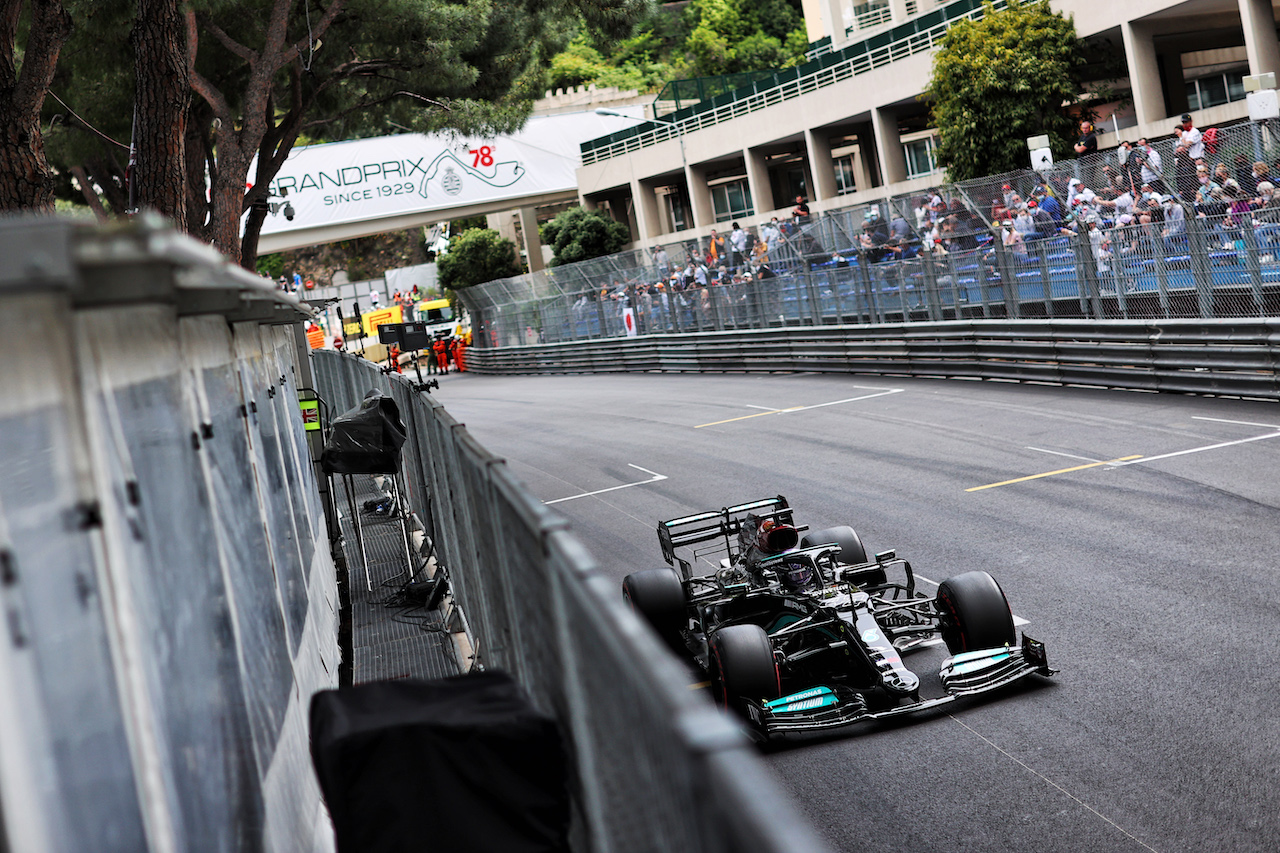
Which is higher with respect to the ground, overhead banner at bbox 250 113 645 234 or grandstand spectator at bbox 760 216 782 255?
overhead banner at bbox 250 113 645 234

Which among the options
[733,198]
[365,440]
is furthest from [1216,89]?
[365,440]

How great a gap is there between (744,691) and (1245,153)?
11542 millimetres

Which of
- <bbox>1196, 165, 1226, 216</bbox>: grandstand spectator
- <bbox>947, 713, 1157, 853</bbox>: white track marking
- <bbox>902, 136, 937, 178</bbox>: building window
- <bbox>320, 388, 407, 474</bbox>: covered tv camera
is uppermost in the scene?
<bbox>902, 136, 937, 178</bbox>: building window

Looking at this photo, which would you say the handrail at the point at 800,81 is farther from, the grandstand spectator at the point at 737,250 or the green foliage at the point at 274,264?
the green foliage at the point at 274,264

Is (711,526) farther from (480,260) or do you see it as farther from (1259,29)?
(480,260)

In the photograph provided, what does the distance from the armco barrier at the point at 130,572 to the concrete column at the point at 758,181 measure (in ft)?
134

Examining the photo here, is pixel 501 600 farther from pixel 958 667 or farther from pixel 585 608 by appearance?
pixel 958 667

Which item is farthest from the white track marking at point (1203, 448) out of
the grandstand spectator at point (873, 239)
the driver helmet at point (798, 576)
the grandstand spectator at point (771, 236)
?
the grandstand spectator at point (771, 236)

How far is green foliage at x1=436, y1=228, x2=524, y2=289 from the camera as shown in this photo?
5922cm

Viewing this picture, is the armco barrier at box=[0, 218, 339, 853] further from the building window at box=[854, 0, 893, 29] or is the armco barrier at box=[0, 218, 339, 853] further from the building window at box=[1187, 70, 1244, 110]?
the building window at box=[854, 0, 893, 29]

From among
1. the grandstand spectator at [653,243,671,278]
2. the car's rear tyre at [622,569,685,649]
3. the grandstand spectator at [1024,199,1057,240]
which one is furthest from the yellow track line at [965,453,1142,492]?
the grandstand spectator at [653,243,671,278]

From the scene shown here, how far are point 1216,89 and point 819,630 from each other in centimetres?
3758

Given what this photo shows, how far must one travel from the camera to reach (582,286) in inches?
1492

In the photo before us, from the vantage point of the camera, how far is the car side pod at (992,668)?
7039mm
